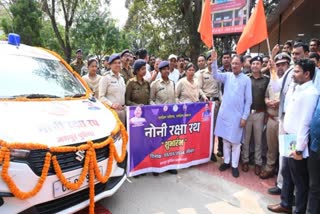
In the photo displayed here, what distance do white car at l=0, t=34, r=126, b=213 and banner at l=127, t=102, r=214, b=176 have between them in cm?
82

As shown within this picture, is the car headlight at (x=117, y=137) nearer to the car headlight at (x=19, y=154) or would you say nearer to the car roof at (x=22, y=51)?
the car headlight at (x=19, y=154)

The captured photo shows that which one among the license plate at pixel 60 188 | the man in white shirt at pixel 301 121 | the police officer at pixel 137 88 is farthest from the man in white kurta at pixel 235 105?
the license plate at pixel 60 188

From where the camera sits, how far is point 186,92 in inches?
215

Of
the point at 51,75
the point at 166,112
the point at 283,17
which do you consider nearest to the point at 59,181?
the point at 51,75

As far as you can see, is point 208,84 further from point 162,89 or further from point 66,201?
Result: point 66,201

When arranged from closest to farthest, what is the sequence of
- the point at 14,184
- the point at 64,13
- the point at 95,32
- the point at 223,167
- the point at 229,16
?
the point at 14,184
the point at 223,167
the point at 229,16
the point at 64,13
the point at 95,32

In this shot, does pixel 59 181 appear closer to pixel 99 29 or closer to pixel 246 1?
pixel 246 1

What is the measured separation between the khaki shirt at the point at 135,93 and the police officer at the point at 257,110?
1.82 m

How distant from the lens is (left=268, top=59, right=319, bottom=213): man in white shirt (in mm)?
3293

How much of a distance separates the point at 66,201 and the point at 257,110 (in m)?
3.47

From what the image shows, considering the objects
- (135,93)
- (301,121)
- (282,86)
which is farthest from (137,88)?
(301,121)

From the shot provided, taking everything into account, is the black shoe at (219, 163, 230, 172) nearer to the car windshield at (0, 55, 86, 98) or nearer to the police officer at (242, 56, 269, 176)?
the police officer at (242, 56, 269, 176)

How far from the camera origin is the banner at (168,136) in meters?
4.70

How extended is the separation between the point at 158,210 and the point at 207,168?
182 centimetres
